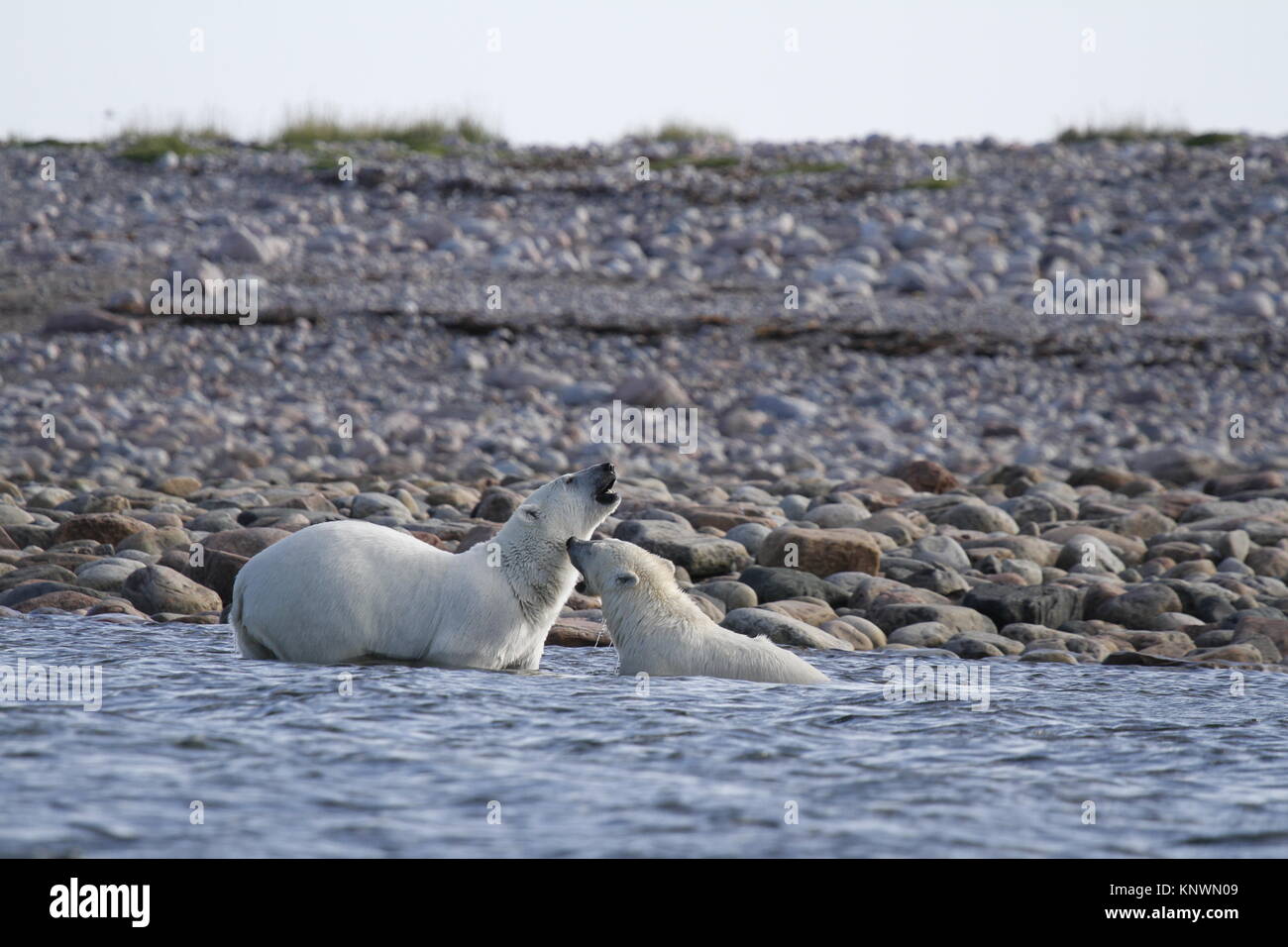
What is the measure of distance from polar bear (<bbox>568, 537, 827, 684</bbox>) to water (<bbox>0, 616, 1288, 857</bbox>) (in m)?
0.29

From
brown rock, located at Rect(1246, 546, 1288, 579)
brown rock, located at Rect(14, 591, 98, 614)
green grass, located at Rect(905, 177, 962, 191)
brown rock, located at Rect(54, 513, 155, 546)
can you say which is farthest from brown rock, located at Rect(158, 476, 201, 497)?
green grass, located at Rect(905, 177, 962, 191)

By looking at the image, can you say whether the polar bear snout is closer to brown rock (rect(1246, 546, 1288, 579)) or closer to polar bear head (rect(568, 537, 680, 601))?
polar bear head (rect(568, 537, 680, 601))

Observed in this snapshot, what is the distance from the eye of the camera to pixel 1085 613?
956 cm

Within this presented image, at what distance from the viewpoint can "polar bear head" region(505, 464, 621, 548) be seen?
7562mm

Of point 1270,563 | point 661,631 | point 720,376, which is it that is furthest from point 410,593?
point 720,376

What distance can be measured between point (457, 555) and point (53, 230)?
15092 millimetres

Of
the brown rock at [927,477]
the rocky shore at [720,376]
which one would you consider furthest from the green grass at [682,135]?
the brown rock at [927,477]

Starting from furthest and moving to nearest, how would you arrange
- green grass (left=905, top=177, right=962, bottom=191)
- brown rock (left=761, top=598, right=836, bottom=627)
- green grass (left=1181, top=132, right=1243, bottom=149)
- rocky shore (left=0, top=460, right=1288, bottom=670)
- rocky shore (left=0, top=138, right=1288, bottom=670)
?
green grass (left=1181, top=132, right=1243, bottom=149)
green grass (left=905, top=177, right=962, bottom=191)
rocky shore (left=0, top=138, right=1288, bottom=670)
brown rock (left=761, top=598, right=836, bottom=627)
rocky shore (left=0, top=460, right=1288, bottom=670)

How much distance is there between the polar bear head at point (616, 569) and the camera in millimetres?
7520

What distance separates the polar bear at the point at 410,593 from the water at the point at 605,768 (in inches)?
6.6

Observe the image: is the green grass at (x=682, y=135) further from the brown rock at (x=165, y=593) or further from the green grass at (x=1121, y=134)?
the brown rock at (x=165, y=593)
